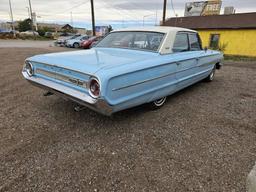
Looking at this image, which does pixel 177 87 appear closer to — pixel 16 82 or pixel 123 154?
pixel 123 154

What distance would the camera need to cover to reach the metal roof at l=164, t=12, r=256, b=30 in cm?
1755

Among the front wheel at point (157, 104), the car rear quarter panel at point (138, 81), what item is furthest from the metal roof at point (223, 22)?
the car rear quarter panel at point (138, 81)

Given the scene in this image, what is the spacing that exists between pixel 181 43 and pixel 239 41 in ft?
54.4

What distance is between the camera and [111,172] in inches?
87.7

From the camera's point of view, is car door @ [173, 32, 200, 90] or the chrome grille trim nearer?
the chrome grille trim

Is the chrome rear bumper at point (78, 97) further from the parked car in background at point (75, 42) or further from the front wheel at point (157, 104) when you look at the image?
the parked car in background at point (75, 42)

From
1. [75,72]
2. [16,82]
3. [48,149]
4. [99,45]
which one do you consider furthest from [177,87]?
[16,82]

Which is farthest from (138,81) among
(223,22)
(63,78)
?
(223,22)

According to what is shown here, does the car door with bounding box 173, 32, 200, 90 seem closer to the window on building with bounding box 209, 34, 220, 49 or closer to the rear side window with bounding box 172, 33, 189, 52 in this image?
the rear side window with bounding box 172, 33, 189, 52

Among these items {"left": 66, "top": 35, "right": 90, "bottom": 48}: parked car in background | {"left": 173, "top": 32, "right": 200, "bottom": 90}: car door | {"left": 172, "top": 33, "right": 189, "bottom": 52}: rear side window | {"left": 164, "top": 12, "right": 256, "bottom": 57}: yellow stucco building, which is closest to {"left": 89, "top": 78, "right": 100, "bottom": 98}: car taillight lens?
{"left": 173, "top": 32, "right": 200, "bottom": 90}: car door

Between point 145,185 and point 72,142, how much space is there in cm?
124

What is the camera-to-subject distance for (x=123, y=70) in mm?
2555

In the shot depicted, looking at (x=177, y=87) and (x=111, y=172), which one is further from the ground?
(x=177, y=87)

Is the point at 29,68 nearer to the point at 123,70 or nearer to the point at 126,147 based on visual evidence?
the point at 123,70
